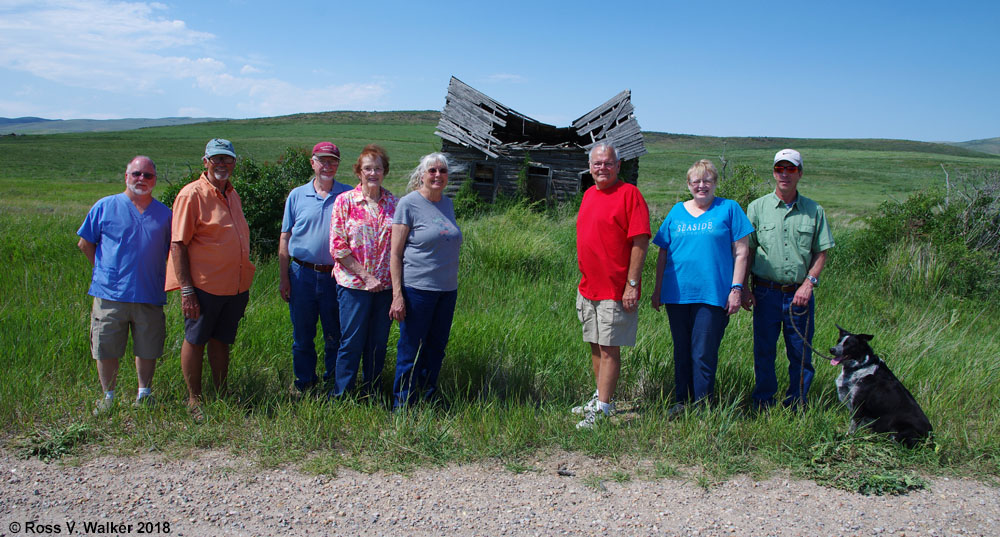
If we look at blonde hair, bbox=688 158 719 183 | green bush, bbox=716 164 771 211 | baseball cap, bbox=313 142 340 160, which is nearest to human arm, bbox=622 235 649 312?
blonde hair, bbox=688 158 719 183

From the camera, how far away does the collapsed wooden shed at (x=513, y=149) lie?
689 inches

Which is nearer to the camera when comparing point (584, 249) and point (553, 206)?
point (584, 249)

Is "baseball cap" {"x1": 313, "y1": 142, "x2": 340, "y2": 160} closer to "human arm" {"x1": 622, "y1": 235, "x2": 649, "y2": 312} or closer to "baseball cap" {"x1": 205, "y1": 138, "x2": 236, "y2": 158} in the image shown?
"baseball cap" {"x1": 205, "y1": 138, "x2": 236, "y2": 158}

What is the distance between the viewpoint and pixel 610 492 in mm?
3199

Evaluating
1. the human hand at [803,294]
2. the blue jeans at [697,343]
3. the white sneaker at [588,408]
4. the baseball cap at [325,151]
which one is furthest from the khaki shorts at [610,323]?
the baseball cap at [325,151]

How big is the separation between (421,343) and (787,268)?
8.07 feet

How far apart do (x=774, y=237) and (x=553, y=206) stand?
1443cm

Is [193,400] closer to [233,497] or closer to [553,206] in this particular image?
[233,497]

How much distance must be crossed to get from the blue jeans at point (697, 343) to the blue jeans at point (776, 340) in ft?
1.12

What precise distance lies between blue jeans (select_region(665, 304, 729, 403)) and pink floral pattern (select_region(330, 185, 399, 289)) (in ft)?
6.30

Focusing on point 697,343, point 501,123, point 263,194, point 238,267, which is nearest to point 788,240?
point 697,343

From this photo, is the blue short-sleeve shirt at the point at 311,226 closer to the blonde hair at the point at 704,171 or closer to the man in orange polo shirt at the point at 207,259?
the man in orange polo shirt at the point at 207,259

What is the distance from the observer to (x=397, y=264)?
3904 mm

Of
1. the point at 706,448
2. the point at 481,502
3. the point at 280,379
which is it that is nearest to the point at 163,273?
the point at 280,379
